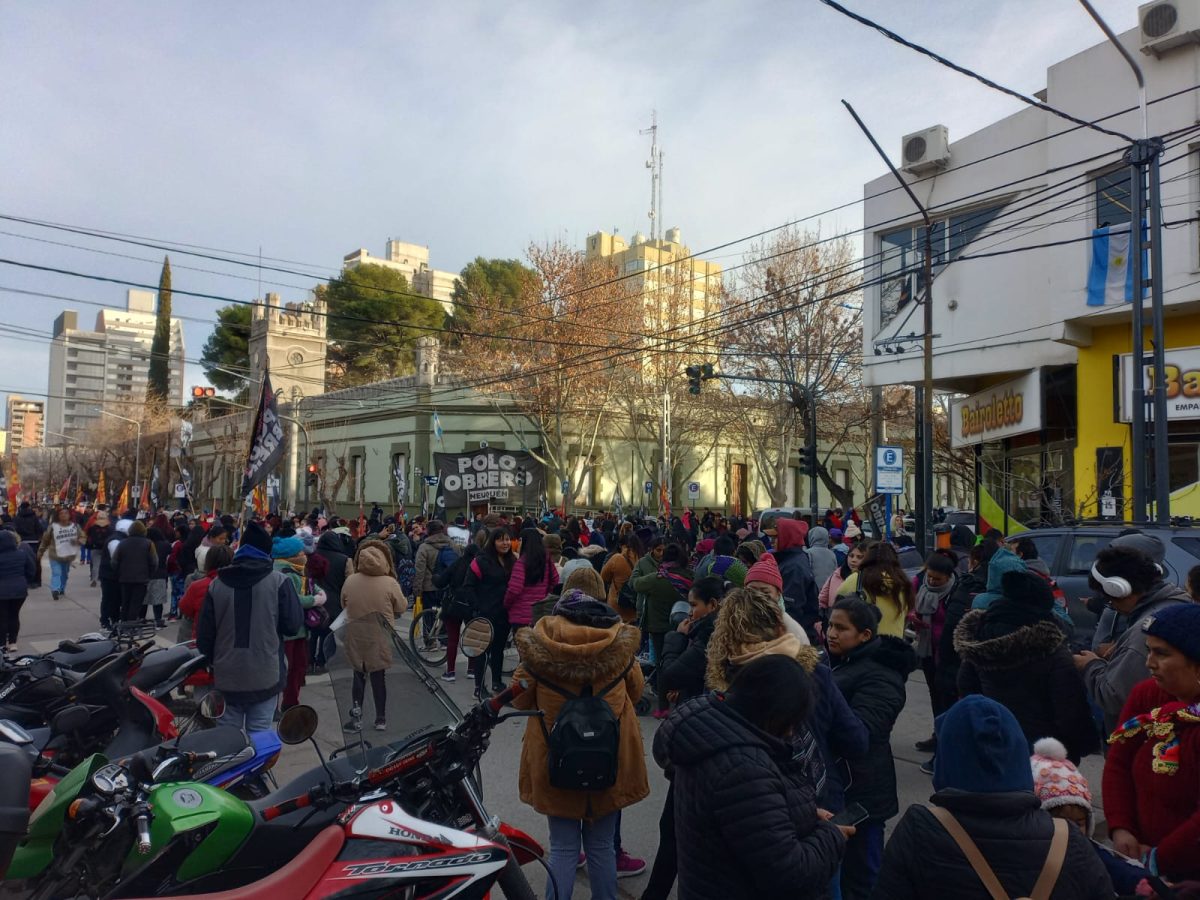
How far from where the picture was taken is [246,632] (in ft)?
Answer: 19.7

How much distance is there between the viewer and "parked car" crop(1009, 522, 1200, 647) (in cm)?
795

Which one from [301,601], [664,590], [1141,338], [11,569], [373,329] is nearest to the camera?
[301,601]

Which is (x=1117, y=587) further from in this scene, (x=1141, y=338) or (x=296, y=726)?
(x=1141, y=338)

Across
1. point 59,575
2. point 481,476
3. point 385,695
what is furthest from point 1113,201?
point 59,575

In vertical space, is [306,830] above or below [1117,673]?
below

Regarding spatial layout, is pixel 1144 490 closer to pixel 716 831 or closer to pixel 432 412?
pixel 716 831

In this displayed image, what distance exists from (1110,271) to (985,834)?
60.4ft

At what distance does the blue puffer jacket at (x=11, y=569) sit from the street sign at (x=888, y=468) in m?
13.3

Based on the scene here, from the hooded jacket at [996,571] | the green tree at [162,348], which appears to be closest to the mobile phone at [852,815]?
the hooded jacket at [996,571]

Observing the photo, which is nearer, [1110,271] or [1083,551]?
[1083,551]

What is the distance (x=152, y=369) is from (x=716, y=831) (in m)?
77.8

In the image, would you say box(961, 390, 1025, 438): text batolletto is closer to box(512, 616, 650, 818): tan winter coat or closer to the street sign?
the street sign

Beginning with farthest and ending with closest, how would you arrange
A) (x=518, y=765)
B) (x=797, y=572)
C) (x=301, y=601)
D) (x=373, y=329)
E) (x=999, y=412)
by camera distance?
(x=373, y=329) < (x=999, y=412) < (x=301, y=601) < (x=797, y=572) < (x=518, y=765)

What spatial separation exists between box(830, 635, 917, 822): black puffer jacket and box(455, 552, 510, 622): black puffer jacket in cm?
553
